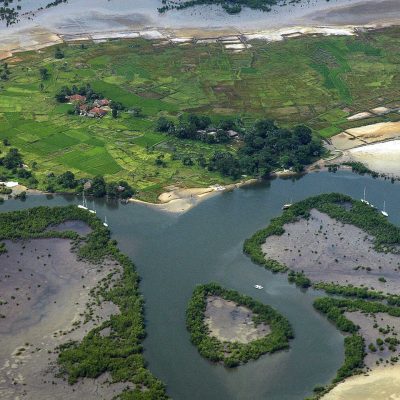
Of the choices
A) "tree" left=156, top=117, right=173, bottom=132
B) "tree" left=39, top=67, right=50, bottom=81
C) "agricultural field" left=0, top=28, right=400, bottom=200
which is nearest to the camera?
"agricultural field" left=0, top=28, right=400, bottom=200

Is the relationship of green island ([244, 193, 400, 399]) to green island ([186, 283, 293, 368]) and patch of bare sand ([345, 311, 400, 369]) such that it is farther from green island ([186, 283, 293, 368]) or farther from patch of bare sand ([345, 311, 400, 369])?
green island ([186, 283, 293, 368])

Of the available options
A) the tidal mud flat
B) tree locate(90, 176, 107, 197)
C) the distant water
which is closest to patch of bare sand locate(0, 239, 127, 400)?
tree locate(90, 176, 107, 197)

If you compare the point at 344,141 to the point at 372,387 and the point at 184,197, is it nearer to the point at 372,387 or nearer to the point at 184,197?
the point at 184,197

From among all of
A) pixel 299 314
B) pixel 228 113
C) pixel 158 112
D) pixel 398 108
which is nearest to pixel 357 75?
pixel 398 108

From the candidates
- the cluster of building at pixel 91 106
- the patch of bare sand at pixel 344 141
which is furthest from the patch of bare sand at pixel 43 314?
the patch of bare sand at pixel 344 141

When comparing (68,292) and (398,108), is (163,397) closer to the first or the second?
(68,292)

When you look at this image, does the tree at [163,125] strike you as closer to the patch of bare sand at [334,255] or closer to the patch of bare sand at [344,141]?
the patch of bare sand at [344,141]

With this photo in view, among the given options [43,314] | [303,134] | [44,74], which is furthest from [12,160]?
[303,134]
